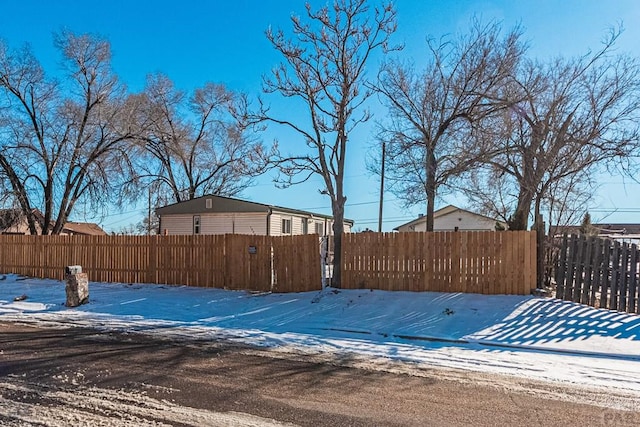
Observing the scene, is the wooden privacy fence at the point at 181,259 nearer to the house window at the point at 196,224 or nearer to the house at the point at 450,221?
the house window at the point at 196,224

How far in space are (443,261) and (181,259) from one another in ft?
25.4

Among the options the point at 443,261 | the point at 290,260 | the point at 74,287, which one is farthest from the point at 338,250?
the point at 74,287

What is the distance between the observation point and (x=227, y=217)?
25828mm

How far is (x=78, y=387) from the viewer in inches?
199

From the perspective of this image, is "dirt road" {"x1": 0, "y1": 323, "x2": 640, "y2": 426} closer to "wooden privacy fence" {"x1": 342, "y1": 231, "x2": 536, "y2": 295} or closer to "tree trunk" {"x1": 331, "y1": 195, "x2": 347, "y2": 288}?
"wooden privacy fence" {"x1": 342, "y1": 231, "x2": 536, "y2": 295}

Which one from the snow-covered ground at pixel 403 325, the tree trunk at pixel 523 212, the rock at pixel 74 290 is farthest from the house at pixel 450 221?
the rock at pixel 74 290

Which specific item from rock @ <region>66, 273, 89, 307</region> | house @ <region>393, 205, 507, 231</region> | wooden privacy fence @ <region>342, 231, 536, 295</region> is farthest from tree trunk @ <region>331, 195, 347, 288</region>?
house @ <region>393, 205, 507, 231</region>

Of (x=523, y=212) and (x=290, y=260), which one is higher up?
(x=523, y=212)

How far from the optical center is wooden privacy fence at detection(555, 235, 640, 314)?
870 centimetres

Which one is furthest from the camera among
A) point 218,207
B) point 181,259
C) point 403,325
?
point 218,207

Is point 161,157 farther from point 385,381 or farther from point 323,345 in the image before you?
point 385,381

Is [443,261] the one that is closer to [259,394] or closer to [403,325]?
[403,325]

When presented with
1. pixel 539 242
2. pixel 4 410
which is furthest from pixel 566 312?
pixel 4 410

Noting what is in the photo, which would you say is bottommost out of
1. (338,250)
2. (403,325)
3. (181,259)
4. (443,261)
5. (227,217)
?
(403,325)
